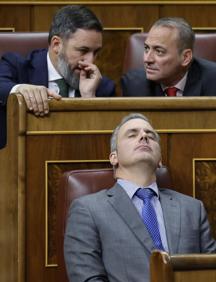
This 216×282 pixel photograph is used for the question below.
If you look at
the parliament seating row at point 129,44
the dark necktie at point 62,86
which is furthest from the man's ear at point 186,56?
the dark necktie at point 62,86

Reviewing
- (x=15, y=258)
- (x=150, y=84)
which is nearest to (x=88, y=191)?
(x=15, y=258)

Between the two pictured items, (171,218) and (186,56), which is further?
(186,56)

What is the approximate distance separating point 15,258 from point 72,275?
201mm

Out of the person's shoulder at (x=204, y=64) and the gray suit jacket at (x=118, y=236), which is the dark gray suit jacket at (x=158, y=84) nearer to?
the person's shoulder at (x=204, y=64)

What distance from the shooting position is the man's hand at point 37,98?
61.3 inches

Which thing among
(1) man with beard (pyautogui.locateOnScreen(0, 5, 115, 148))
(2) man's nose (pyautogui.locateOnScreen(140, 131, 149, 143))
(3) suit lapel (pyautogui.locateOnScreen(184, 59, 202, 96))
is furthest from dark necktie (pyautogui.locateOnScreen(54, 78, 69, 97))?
(2) man's nose (pyautogui.locateOnScreen(140, 131, 149, 143))

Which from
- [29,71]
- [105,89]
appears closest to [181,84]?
[105,89]

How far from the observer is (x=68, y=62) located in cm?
181

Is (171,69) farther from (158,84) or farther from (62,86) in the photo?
(62,86)

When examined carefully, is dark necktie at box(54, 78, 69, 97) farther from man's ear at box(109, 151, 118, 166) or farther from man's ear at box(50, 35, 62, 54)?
man's ear at box(109, 151, 118, 166)

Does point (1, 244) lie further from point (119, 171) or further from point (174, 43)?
point (174, 43)

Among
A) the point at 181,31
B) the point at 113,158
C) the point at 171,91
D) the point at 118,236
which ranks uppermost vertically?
the point at 181,31

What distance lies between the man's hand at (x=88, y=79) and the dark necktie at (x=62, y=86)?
3cm

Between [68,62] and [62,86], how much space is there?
0.16 ft
